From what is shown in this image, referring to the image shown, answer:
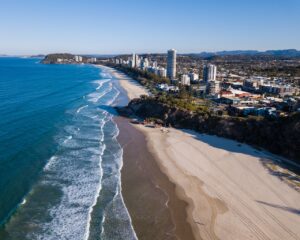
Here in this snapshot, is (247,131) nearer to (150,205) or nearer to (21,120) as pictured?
(150,205)

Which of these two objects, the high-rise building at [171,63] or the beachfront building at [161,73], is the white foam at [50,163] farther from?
the high-rise building at [171,63]

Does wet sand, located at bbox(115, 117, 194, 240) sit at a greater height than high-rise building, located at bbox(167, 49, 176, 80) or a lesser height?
lesser

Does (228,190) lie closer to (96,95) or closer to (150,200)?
(150,200)

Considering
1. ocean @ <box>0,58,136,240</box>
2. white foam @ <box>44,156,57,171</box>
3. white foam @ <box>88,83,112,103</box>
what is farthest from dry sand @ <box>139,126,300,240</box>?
white foam @ <box>88,83,112,103</box>

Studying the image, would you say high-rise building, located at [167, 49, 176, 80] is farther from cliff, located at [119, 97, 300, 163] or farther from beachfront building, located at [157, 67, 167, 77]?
cliff, located at [119, 97, 300, 163]

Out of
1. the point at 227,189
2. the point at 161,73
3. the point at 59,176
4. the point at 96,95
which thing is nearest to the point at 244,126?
the point at 227,189

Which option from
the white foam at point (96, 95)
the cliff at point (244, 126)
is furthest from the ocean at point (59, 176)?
the white foam at point (96, 95)
